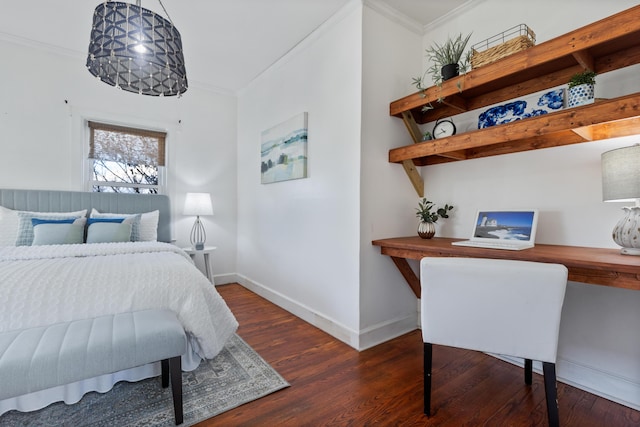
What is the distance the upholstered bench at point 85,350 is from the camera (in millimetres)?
Result: 1173

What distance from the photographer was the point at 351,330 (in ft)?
7.73

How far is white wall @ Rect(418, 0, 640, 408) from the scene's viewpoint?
167cm

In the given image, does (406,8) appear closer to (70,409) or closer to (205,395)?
(205,395)

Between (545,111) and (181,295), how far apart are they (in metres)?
2.55

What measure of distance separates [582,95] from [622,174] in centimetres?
45

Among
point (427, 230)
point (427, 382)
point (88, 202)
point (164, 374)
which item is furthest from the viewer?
point (88, 202)

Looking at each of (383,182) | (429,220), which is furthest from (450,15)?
(429,220)

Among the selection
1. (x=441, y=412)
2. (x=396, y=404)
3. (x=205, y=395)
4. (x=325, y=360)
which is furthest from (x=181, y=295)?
(x=441, y=412)

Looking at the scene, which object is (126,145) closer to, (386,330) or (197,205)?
(197,205)

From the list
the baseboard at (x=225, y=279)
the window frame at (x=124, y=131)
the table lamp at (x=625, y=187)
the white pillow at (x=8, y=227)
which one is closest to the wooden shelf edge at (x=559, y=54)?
the table lamp at (x=625, y=187)

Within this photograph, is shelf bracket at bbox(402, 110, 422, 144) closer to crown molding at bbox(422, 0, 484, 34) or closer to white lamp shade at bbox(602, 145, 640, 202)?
crown molding at bbox(422, 0, 484, 34)

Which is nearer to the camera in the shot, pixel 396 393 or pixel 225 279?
pixel 396 393

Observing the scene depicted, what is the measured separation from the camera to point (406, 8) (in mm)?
2449

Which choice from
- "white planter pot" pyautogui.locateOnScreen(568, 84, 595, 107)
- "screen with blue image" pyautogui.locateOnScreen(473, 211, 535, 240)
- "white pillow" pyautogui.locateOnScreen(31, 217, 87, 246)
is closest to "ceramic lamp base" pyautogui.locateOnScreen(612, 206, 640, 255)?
"screen with blue image" pyautogui.locateOnScreen(473, 211, 535, 240)
